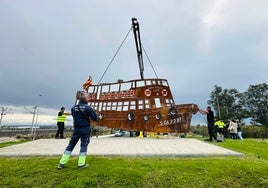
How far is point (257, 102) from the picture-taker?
59.8 metres

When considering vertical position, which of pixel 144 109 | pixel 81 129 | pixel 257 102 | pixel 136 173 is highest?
pixel 257 102

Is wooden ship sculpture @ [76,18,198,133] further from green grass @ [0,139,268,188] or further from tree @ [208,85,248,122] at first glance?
tree @ [208,85,248,122]

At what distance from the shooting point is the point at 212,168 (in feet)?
20.4

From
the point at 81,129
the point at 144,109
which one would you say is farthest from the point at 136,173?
the point at 144,109

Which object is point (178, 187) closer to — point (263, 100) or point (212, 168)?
point (212, 168)

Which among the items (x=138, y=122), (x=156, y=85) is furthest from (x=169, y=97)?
(x=138, y=122)

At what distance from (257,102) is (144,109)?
175ft

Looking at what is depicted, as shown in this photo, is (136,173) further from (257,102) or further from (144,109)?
(257,102)

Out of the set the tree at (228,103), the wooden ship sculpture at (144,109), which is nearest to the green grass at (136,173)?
the wooden ship sculpture at (144,109)

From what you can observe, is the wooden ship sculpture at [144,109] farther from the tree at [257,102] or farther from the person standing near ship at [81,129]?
the tree at [257,102]

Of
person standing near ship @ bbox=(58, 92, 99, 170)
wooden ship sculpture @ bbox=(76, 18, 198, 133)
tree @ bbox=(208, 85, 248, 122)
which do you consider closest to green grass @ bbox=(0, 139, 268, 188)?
person standing near ship @ bbox=(58, 92, 99, 170)

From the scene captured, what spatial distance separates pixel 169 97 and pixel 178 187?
12209 millimetres

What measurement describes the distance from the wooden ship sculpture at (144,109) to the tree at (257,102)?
48987mm

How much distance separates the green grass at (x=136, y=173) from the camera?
5496mm
